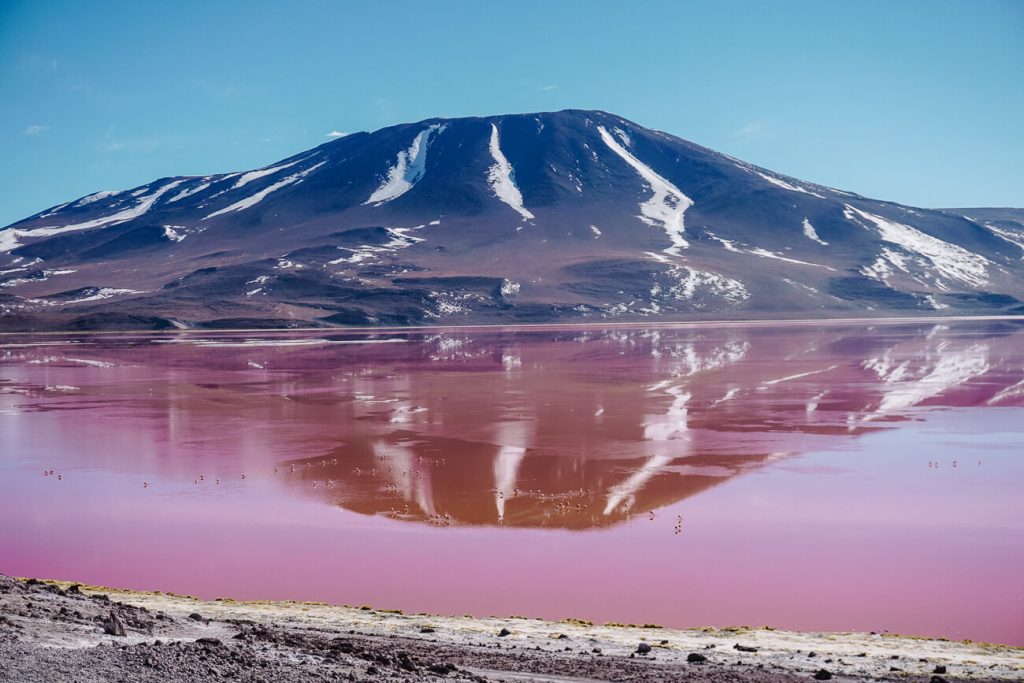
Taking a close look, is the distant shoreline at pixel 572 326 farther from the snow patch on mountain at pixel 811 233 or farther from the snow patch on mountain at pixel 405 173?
the snow patch on mountain at pixel 405 173

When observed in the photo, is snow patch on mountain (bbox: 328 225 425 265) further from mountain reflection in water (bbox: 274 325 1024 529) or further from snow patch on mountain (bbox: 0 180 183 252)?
mountain reflection in water (bbox: 274 325 1024 529)

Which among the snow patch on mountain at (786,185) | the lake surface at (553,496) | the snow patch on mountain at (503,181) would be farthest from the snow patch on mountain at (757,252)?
the lake surface at (553,496)

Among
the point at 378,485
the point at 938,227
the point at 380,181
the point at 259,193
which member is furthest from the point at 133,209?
the point at 378,485

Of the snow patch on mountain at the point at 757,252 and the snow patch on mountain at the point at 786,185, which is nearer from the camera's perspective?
the snow patch on mountain at the point at 757,252

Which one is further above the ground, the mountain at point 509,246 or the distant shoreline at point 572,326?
the mountain at point 509,246

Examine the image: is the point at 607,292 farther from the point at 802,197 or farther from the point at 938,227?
the point at 938,227

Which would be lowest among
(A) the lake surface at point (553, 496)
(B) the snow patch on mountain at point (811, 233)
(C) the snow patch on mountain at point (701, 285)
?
(A) the lake surface at point (553, 496)

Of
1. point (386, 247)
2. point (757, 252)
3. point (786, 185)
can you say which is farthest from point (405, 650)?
point (786, 185)

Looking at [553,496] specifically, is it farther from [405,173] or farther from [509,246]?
[405,173]
